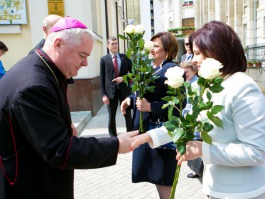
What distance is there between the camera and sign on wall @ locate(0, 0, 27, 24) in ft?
25.5

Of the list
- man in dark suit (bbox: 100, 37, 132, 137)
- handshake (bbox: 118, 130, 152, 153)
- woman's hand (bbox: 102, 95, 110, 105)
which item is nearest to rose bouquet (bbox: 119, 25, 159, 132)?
handshake (bbox: 118, 130, 152, 153)

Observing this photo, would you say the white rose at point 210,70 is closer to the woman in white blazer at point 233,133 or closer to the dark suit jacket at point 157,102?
the woman in white blazer at point 233,133

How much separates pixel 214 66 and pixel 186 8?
5620 cm

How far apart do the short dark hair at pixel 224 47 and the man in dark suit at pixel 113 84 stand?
14.1 ft

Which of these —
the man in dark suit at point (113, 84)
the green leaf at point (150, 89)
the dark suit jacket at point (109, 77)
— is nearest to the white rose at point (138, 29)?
the green leaf at point (150, 89)

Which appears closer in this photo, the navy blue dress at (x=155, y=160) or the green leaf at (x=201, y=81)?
the green leaf at (x=201, y=81)

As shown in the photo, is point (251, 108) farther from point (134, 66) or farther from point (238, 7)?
point (238, 7)

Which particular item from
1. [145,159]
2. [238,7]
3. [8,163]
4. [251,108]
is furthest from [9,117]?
[238,7]

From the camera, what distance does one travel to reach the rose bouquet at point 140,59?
9.40ft

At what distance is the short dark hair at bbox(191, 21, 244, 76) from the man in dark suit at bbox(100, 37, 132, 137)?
169 inches

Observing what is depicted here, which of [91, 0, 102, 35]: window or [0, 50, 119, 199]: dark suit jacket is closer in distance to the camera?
[0, 50, 119, 199]: dark suit jacket

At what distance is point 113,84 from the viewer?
6242 mm

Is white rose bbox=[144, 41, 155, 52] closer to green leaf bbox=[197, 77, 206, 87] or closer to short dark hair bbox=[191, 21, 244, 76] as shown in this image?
short dark hair bbox=[191, 21, 244, 76]

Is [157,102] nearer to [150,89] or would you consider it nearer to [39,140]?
[150,89]
